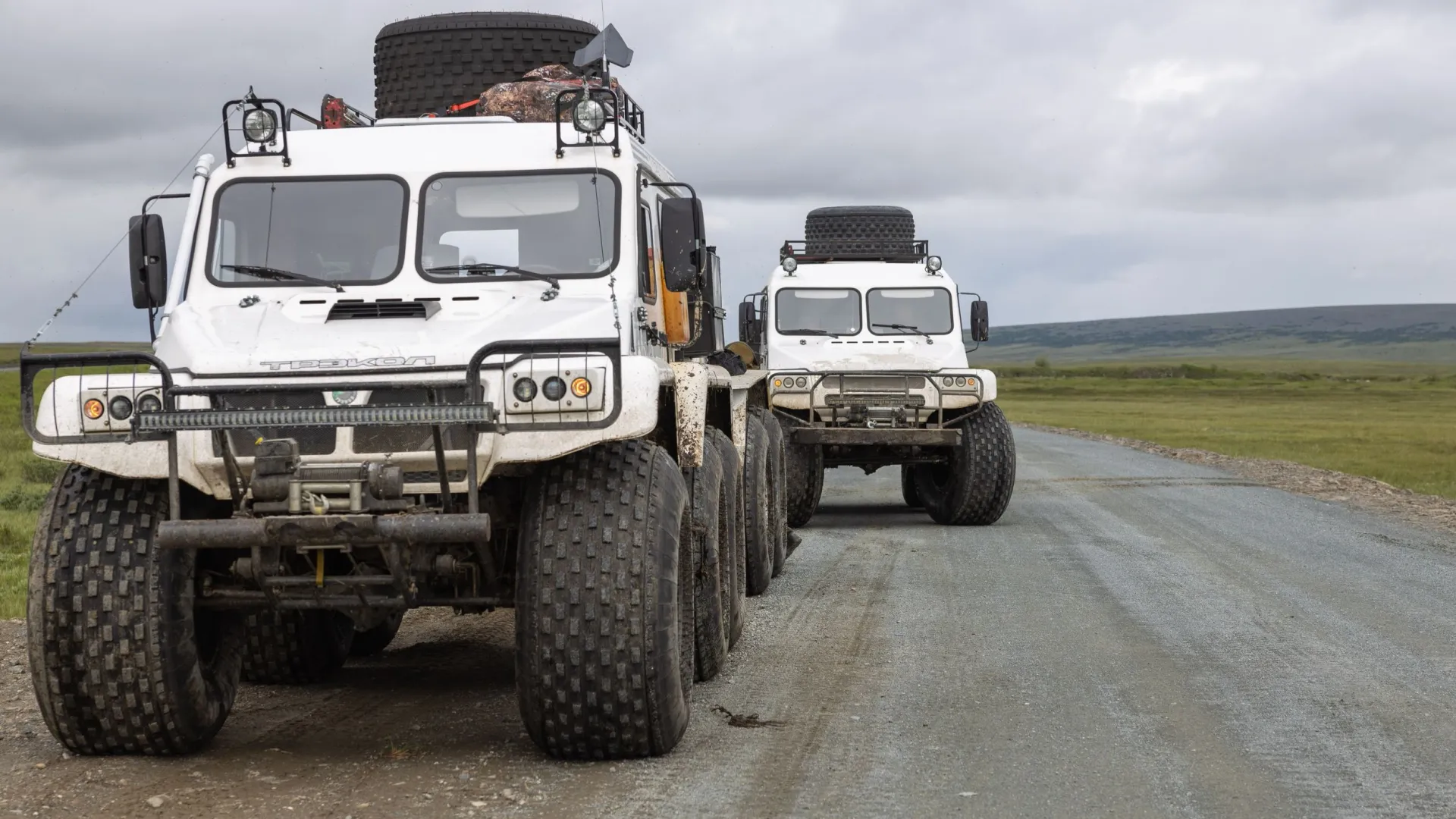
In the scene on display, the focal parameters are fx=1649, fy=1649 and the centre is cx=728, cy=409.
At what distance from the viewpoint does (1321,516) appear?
16.7m

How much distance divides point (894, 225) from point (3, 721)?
42.9 ft

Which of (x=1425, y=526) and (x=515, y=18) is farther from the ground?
(x=515, y=18)

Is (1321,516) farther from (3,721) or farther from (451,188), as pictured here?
(3,721)

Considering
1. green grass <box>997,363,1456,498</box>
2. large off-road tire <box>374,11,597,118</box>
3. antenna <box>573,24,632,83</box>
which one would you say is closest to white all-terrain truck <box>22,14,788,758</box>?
antenna <box>573,24,632,83</box>

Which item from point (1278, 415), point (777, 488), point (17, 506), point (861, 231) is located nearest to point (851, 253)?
point (861, 231)

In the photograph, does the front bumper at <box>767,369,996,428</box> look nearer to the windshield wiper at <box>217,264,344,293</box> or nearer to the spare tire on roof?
the spare tire on roof

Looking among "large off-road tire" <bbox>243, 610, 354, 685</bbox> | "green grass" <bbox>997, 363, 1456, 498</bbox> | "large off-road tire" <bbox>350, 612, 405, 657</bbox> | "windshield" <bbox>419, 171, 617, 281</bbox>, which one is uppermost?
"windshield" <bbox>419, 171, 617, 281</bbox>

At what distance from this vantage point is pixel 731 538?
29.5 feet

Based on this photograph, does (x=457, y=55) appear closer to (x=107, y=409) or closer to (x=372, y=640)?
(x=372, y=640)

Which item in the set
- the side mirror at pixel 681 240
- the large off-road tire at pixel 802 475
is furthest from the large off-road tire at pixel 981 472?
the side mirror at pixel 681 240

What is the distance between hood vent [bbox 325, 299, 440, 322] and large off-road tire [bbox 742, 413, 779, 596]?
4024 millimetres

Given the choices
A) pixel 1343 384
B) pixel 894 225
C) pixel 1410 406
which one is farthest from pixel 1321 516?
pixel 1343 384

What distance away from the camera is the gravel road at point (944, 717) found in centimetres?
581

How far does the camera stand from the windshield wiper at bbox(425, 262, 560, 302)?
7.36 metres
